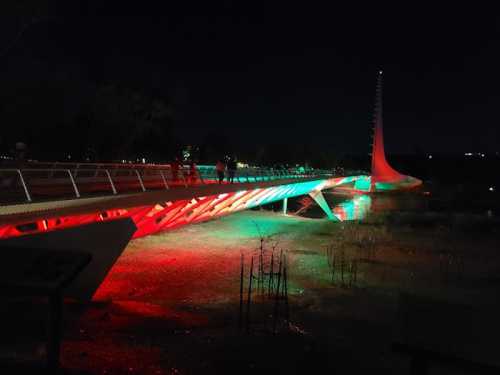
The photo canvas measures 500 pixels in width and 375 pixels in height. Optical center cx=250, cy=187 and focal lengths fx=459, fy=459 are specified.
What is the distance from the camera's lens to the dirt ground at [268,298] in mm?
6785

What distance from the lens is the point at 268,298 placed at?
1229cm

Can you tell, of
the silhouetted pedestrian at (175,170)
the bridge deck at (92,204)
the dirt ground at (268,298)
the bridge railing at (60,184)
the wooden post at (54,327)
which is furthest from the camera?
the silhouetted pedestrian at (175,170)

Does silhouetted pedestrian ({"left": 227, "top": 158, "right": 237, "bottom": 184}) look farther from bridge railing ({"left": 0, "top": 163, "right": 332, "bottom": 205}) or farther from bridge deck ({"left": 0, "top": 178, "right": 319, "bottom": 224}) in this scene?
bridge deck ({"left": 0, "top": 178, "right": 319, "bottom": 224})

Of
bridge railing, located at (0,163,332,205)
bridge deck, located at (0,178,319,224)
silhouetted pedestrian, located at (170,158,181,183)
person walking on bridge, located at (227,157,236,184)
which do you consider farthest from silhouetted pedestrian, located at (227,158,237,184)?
bridge deck, located at (0,178,319,224)

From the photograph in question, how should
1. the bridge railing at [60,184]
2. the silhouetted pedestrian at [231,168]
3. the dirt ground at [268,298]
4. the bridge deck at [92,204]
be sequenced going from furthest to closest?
the silhouetted pedestrian at [231,168] → the bridge railing at [60,184] → the bridge deck at [92,204] → the dirt ground at [268,298]

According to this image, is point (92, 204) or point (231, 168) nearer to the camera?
point (92, 204)

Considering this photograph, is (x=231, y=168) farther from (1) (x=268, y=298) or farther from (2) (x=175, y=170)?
(1) (x=268, y=298)

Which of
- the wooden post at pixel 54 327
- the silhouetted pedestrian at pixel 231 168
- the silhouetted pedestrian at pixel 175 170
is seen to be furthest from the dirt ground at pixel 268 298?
the silhouetted pedestrian at pixel 231 168

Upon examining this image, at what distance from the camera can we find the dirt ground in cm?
679

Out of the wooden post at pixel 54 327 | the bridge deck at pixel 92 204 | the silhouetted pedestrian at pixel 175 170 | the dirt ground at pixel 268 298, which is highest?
the silhouetted pedestrian at pixel 175 170

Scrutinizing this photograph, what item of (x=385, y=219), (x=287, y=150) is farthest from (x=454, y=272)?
(x=287, y=150)

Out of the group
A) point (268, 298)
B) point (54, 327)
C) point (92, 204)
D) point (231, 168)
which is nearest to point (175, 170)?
point (231, 168)

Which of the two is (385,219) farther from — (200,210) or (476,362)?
(476,362)

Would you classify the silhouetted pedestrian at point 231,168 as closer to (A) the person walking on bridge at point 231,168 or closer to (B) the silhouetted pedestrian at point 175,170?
(A) the person walking on bridge at point 231,168
